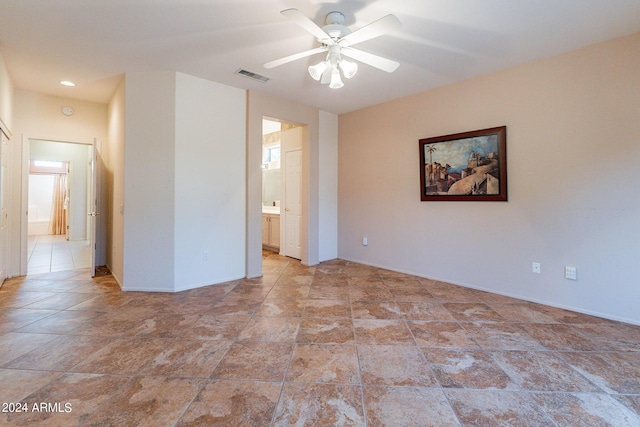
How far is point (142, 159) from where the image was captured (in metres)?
3.38

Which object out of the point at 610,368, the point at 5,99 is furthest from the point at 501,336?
the point at 5,99

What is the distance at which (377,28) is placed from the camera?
2.01 m

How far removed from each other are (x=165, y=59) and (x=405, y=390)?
380cm

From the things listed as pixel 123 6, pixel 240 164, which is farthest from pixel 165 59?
pixel 240 164

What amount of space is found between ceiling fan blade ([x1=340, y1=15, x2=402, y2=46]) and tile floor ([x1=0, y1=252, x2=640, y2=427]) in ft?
7.74

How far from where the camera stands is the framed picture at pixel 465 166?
331cm

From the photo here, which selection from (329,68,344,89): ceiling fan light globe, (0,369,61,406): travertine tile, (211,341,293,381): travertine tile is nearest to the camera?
(0,369,61,406): travertine tile

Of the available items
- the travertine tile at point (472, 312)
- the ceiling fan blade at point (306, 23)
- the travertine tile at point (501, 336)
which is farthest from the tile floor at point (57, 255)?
the travertine tile at point (501, 336)

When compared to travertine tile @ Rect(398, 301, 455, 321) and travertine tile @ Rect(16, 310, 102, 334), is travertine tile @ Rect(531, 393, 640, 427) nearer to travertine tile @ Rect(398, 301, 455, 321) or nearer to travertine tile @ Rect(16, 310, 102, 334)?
travertine tile @ Rect(398, 301, 455, 321)

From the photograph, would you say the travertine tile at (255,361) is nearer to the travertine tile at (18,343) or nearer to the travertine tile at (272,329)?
the travertine tile at (272,329)

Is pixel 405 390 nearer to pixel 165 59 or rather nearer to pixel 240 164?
pixel 240 164

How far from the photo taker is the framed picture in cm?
331

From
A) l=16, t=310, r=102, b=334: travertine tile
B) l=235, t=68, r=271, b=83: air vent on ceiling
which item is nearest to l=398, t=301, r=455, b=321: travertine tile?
l=16, t=310, r=102, b=334: travertine tile

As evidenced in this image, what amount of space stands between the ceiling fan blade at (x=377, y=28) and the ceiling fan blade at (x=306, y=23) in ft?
0.49
